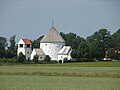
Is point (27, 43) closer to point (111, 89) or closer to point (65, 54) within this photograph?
point (65, 54)

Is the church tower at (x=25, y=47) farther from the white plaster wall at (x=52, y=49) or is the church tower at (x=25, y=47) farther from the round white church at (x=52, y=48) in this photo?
the white plaster wall at (x=52, y=49)

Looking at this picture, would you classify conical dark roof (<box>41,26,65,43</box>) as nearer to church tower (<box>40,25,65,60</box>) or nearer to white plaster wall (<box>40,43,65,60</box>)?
church tower (<box>40,25,65,60</box>)

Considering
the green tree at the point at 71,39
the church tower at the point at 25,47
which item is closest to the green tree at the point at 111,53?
the church tower at the point at 25,47

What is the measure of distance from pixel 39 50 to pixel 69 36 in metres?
52.9

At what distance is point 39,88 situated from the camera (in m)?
26.4

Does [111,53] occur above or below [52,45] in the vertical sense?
below

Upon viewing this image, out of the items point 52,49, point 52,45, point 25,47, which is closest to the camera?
point 25,47

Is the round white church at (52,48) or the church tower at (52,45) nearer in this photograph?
the round white church at (52,48)

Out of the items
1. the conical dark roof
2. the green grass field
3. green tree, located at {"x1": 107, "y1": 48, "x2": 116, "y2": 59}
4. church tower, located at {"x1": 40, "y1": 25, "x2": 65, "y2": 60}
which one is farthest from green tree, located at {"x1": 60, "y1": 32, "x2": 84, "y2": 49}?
the green grass field

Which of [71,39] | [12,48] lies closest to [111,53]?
[12,48]

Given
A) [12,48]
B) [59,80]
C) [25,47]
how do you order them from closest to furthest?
[59,80]
[25,47]
[12,48]

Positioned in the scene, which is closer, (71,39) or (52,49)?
(52,49)

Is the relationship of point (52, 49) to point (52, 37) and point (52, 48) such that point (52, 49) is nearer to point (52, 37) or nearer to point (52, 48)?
point (52, 48)

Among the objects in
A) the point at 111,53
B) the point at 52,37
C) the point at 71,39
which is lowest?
the point at 111,53
